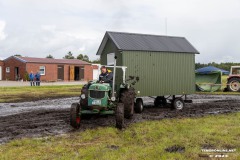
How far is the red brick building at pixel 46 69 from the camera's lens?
45.5 meters

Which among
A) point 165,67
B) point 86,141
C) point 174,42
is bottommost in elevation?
point 86,141

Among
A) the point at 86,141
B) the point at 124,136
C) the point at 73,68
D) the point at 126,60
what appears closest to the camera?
the point at 86,141

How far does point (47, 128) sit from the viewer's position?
1003cm

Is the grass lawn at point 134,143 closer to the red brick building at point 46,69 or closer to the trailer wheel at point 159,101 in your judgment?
the trailer wheel at point 159,101

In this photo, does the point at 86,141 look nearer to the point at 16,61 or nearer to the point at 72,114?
the point at 72,114

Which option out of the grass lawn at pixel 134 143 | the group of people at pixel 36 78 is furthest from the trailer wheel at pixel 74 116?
the group of people at pixel 36 78

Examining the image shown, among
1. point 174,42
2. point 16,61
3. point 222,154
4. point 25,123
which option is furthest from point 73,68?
point 222,154

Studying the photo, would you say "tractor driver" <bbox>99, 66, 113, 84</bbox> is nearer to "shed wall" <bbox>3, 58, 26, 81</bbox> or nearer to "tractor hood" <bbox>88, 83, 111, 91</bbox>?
"tractor hood" <bbox>88, 83, 111, 91</bbox>

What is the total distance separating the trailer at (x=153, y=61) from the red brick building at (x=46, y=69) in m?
31.9

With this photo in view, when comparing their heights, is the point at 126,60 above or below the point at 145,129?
above

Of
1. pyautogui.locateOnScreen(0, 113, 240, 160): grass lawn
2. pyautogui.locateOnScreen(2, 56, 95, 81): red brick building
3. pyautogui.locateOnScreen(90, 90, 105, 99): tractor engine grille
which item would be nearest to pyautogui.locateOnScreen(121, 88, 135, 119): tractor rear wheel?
pyautogui.locateOnScreen(0, 113, 240, 160): grass lawn

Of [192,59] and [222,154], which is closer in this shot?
[222,154]

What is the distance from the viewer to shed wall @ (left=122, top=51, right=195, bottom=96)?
46.1 ft

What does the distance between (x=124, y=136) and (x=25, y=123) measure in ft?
13.4
